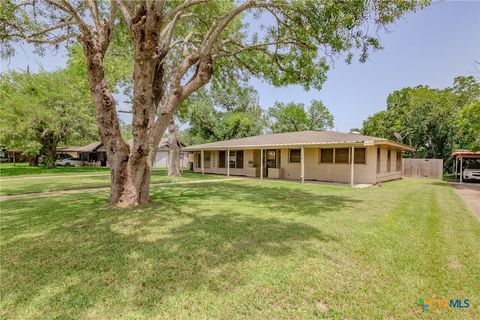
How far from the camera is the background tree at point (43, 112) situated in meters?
23.0

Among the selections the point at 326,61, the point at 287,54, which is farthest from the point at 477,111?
the point at 287,54

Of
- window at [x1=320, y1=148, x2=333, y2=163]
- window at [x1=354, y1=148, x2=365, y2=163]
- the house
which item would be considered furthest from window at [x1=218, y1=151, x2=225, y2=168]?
window at [x1=354, y1=148, x2=365, y2=163]

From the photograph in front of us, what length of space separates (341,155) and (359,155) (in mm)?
978

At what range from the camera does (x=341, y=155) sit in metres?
15.5

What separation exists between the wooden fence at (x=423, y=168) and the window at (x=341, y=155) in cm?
896

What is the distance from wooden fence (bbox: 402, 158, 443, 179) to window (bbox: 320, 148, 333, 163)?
29.9 ft

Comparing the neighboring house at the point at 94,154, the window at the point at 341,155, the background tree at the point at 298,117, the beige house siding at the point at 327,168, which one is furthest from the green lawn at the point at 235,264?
the neighboring house at the point at 94,154

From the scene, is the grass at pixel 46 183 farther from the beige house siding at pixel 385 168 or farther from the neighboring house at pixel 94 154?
the neighboring house at pixel 94 154

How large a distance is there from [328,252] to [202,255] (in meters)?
2.06

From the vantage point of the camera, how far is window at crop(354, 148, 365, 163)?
14906mm

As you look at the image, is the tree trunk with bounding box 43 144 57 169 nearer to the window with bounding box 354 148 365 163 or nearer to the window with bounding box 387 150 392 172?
the window with bounding box 354 148 365 163

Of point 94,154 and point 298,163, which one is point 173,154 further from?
point 94,154

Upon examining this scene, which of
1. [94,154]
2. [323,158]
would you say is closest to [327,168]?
[323,158]

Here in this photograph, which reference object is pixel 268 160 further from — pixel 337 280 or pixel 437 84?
pixel 437 84
